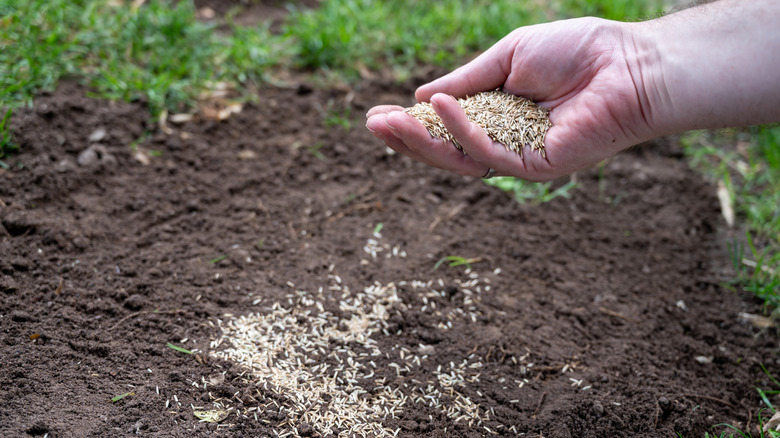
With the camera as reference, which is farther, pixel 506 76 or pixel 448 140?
pixel 506 76

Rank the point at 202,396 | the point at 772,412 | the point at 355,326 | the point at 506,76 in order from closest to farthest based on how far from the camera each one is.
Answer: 1. the point at 202,396
2. the point at 772,412
3. the point at 355,326
4. the point at 506,76

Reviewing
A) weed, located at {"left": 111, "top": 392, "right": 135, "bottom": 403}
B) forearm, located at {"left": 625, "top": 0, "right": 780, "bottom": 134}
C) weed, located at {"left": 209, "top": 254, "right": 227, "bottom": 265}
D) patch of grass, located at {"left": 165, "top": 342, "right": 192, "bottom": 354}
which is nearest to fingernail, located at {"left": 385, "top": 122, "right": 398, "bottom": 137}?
forearm, located at {"left": 625, "top": 0, "right": 780, "bottom": 134}

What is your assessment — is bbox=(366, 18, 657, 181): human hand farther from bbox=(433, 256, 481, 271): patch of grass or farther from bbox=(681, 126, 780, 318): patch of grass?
bbox=(681, 126, 780, 318): patch of grass

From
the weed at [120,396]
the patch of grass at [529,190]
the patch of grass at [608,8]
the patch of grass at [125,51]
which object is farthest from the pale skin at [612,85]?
the patch of grass at [608,8]

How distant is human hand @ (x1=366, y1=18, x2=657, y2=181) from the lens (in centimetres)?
273

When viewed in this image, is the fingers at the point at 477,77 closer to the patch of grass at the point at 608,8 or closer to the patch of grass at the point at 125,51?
the patch of grass at the point at 125,51

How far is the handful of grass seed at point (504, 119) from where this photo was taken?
2.94 meters

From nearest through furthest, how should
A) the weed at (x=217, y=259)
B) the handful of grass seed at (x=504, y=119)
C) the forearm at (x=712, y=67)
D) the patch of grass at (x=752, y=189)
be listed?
the forearm at (x=712, y=67) < the handful of grass seed at (x=504, y=119) < the weed at (x=217, y=259) < the patch of grass at (x=752, y=189)

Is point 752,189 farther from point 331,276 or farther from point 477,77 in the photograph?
point 331,276

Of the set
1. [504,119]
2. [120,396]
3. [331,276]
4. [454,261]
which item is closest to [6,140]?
[120,396]

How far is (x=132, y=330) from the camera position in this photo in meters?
2.81

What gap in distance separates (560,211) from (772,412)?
1637 mm

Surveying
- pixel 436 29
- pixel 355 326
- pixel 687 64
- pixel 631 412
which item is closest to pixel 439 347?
pixel 355 326

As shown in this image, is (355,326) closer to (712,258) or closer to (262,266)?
(262,266)
